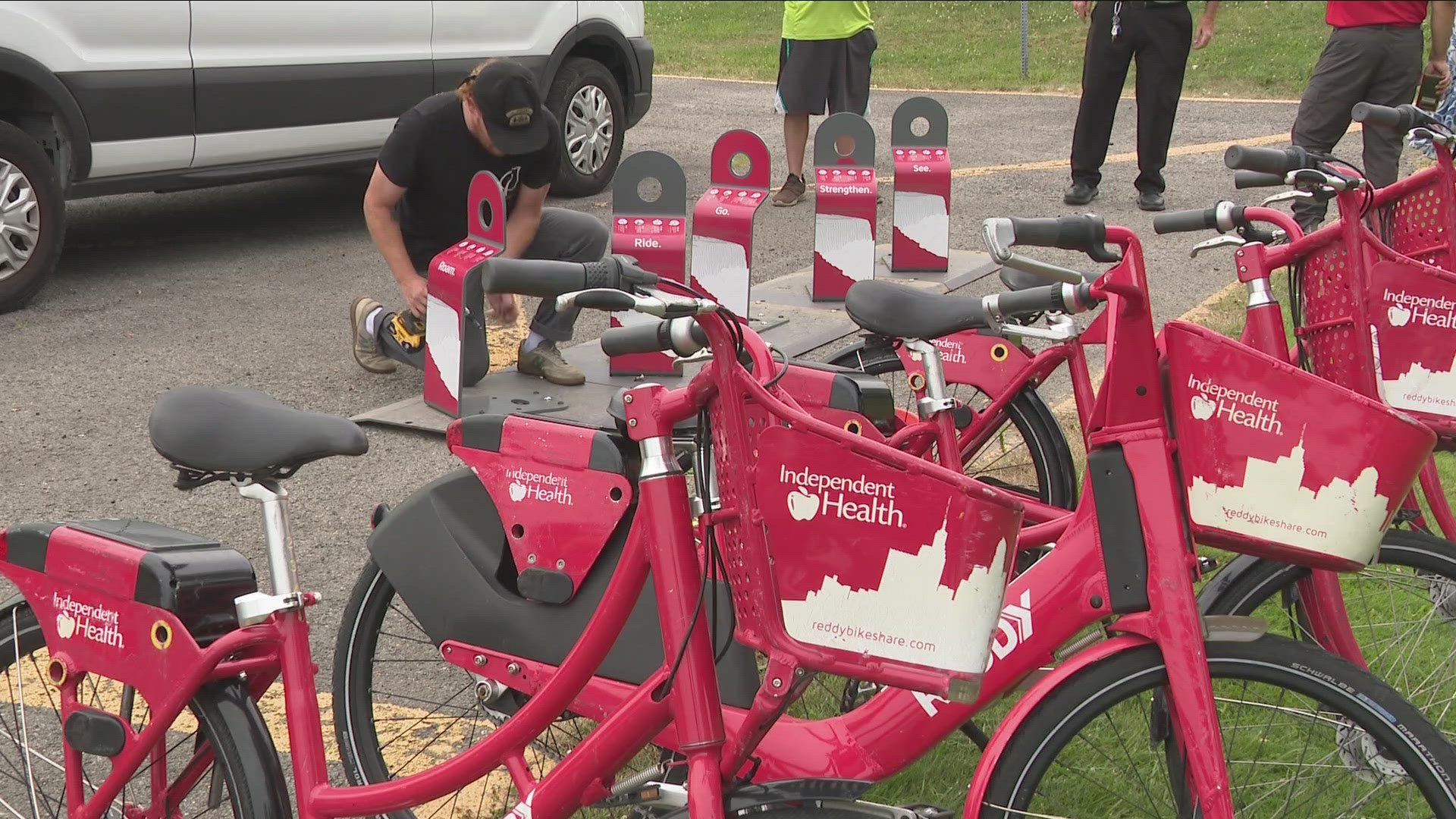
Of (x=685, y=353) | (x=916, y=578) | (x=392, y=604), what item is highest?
(x=685, y=353)

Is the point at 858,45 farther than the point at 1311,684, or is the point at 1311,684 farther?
the point at 858,45

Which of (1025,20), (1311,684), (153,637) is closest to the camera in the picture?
(1311,684)

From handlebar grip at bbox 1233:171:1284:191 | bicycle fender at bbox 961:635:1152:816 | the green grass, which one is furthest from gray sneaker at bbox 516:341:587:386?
the green grass

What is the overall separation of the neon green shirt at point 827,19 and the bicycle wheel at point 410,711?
6.31 m

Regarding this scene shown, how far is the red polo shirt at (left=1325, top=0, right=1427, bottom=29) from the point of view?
23.4 feet

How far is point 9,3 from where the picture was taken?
623 cm

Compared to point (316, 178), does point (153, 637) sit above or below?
above

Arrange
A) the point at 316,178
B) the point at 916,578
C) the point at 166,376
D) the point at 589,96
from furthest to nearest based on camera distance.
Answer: the point at 316,178, the point at 589,96, the point at 166,376, the point at 916,578

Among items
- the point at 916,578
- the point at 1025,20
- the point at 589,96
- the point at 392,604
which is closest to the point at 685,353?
the point at 916,578

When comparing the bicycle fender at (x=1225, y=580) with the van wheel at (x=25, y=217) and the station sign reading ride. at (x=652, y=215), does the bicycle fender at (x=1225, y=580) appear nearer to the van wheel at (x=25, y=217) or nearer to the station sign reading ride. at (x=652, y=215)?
the station sign reading ride. at (x=652, y=215)

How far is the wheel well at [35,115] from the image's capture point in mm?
6438

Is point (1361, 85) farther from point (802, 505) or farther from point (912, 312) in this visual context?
point (802, 505)

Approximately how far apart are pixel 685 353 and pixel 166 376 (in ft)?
14.2

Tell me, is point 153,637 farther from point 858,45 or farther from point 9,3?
point 858,45
